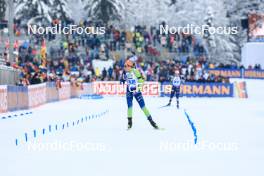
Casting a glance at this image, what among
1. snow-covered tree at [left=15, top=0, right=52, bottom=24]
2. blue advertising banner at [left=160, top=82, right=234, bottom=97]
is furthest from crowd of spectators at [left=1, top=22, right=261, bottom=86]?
snow-covered tree at [left=15, top=0, right=52, bottom=24]

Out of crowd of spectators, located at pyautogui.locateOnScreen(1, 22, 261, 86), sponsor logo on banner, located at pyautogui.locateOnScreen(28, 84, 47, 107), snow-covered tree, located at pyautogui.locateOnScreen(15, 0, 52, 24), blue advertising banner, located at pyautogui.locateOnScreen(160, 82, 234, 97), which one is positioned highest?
snow-covered tree, located at pyautogui.locateOnScreen(15, 0, 52, 24)

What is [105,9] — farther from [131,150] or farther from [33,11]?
Result: [131,150]

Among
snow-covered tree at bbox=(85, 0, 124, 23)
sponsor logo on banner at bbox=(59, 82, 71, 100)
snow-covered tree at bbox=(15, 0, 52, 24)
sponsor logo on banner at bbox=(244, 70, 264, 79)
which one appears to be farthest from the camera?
sponsor logo on banner at bbox=(244, 70, 264, 79)

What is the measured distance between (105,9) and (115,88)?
1544 cm

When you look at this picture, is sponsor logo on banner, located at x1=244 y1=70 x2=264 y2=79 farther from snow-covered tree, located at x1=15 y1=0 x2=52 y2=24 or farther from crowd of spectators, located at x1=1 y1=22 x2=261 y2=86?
snow-covered tree, located at x1=15 y1=0 x2=52 y2=24

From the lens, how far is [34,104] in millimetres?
25094

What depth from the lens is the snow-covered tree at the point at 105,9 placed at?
5288 centimetres

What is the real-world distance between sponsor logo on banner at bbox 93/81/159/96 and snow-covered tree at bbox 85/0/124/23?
14.4m

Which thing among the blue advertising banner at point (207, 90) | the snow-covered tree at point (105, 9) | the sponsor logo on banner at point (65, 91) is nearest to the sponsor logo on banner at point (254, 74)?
the snow-covered tree at point (105, 9)

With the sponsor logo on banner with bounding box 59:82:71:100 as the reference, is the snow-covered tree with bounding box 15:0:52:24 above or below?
above

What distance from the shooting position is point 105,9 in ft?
174

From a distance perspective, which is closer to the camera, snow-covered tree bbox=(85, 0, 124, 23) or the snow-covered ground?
the snow-covered ground

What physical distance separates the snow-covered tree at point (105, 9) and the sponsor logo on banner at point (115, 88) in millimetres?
14442

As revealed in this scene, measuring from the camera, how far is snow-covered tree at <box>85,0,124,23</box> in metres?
52.9
